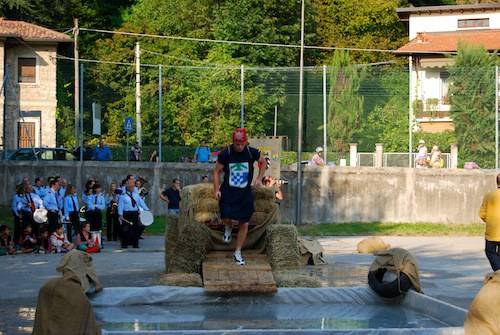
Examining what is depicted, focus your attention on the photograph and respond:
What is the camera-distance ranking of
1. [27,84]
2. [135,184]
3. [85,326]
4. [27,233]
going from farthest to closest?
[27,84], [135,184], [27,233], [85,326]

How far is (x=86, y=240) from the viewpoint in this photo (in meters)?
25.4

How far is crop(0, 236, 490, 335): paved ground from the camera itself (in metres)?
14.9

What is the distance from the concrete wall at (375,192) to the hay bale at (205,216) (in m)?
17.8

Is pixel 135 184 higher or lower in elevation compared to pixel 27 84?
lower

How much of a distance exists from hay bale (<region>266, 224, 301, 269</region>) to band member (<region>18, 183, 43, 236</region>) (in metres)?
9.69

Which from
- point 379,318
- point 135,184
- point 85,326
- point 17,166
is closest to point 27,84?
point 17,166

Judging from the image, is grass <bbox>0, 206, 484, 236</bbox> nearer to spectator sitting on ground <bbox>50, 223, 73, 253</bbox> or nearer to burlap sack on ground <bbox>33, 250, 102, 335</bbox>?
spectator sitting on ground <bbox>50, 223, 73, 253</bbox>

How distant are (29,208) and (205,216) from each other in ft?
29.2

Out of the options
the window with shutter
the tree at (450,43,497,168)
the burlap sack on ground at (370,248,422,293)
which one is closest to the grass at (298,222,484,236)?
the tree at (450,43,497,168)

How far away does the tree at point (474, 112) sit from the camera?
120 ft

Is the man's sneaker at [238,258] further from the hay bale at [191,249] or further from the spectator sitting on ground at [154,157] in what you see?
the spectator sitting on ground at [154,157]

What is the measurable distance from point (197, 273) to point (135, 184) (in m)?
12.3

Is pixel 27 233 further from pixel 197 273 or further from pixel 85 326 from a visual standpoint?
pixel 85 326

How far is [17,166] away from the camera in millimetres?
37375
